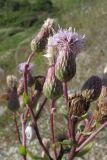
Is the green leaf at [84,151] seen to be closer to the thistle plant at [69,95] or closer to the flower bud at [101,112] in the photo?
the thistle plant at [69,95]

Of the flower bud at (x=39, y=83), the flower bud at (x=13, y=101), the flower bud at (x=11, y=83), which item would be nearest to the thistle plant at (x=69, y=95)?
the flower bud at (x=39, y=83)

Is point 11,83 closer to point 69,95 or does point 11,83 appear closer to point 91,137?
point 69,95

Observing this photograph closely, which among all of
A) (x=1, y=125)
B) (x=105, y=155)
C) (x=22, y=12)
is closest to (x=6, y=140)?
(x=1, y=125)

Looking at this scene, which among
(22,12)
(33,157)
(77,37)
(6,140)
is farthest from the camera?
(22,12)

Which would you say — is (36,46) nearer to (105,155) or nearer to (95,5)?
(105,155)

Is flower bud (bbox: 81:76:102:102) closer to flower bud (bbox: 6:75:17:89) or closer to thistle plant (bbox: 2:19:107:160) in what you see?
thistle plant (bbox: 2:19:107:160)

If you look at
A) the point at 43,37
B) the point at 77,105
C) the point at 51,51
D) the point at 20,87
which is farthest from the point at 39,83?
the point at 77,105

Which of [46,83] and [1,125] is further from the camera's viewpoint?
[1,125]
